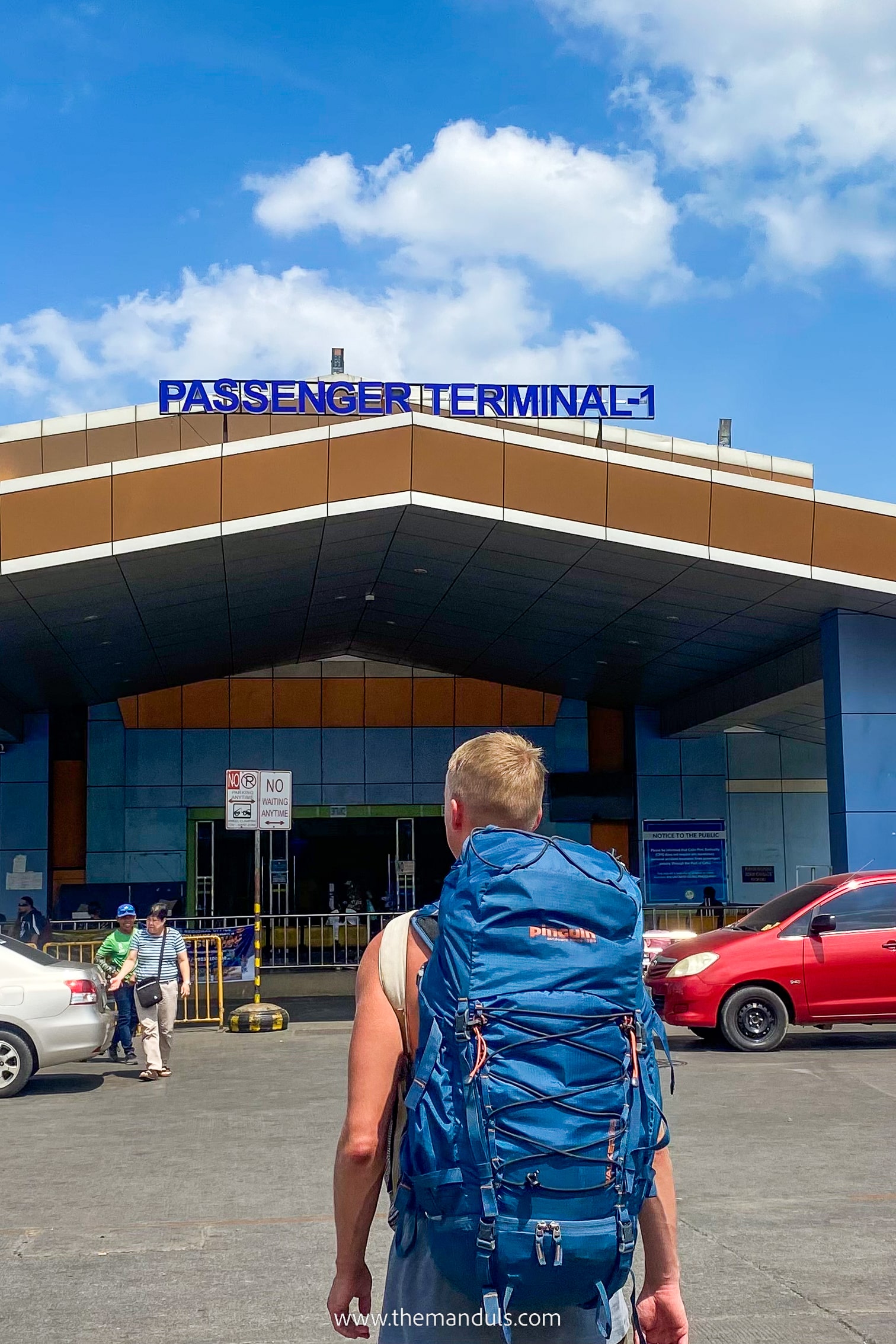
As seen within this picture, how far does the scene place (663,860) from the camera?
103 feet

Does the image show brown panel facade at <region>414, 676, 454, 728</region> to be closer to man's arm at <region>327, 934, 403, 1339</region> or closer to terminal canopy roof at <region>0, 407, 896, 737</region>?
terminal canopy roof at <region>0, 407, 896, 737</region>

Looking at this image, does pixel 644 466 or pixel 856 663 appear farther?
pixel 856 663

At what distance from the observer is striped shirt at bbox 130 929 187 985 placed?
14.0 metres

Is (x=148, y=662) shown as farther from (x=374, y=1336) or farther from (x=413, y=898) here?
(x=374, y=1336)

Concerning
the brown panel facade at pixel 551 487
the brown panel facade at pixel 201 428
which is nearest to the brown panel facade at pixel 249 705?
the brown panel facade at pixel 201 428

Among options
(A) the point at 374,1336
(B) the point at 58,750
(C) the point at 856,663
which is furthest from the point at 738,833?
(A) the point at 374,1336

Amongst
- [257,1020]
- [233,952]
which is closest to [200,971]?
[233,952]

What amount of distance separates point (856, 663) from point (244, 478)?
29.2ft

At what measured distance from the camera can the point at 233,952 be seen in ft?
67.9

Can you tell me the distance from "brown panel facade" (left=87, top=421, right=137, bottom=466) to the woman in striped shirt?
715 inches

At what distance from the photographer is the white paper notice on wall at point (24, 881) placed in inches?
1168

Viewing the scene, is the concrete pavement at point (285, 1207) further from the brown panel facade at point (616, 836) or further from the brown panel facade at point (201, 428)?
the brown panel facade at point (201, 428)

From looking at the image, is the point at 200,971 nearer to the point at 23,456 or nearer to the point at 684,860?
the point at 684,860

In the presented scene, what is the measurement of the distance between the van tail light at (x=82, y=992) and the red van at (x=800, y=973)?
5.82 meters
